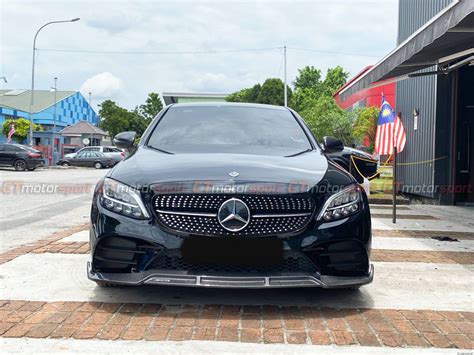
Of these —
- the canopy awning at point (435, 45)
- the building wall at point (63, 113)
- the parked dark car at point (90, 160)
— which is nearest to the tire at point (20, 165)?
the parked dark car at point (90, 160)

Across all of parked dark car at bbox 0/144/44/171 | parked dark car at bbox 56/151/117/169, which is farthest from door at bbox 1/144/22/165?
parked dark car at bbox 56/151/117/169

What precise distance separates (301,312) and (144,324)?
1.04m

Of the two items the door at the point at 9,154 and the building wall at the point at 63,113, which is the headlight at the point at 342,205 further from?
the building wall at the point at 63,113

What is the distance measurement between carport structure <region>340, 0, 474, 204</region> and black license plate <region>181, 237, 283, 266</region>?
595cm

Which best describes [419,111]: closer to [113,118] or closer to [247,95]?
[247,95]

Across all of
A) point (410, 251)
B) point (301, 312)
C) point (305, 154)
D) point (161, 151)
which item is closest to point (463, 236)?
point (410, 251)

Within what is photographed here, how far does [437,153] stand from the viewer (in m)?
10.6

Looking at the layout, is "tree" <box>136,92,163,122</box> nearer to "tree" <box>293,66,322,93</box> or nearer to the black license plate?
"tree" <box>293,66,322,93</box>

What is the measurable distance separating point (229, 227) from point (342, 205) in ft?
2.61

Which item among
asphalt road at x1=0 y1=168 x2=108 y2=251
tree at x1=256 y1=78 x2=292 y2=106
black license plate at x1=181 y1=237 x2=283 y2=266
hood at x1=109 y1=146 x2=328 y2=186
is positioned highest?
tree at x1=256 y1=78 x2=292 y2=106

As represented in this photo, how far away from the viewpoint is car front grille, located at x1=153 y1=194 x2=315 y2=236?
3.09 metres

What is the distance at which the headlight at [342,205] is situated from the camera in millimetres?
3199

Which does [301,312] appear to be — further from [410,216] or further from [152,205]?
[410,216]

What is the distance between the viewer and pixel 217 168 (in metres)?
3.34
